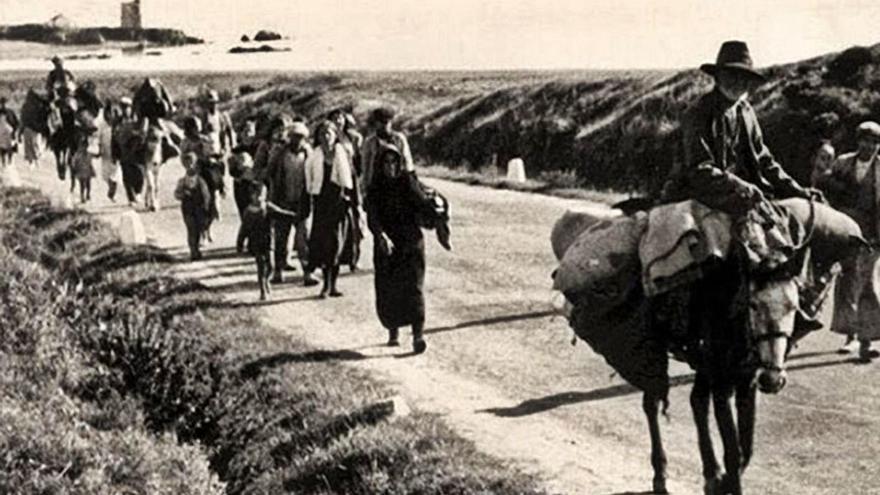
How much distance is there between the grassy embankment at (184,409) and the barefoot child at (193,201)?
6.29 feet

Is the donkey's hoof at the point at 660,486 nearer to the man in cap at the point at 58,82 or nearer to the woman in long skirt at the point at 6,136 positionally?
the man in cap at the point at 58,82

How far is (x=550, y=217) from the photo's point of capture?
21328 mm

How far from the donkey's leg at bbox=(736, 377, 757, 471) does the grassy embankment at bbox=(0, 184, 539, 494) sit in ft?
4.65

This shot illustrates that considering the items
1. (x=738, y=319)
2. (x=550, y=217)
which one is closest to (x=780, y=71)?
(x=550, y=217)

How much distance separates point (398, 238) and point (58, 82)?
15963 millimetres

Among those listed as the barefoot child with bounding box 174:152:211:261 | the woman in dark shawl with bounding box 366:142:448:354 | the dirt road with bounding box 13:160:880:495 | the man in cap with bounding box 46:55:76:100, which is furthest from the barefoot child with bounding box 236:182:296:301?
the man in cap with bounding box 46:55:76:100

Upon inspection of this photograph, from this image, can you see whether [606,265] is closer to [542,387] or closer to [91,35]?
[542,387]

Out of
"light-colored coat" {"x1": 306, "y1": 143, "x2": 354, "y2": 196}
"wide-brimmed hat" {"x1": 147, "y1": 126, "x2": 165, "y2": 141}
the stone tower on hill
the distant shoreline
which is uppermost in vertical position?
the stone tower on hill

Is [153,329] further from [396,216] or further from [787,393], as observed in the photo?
[787,393]

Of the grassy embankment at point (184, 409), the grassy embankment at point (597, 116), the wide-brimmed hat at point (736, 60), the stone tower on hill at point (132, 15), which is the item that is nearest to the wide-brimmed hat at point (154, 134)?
the grassy embankment at point (597, 116)

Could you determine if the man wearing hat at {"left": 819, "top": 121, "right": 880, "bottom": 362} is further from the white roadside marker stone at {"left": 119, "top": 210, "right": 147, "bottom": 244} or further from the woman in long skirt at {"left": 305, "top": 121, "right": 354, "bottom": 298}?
the white roadside marker stone at {"left": 119, "top": 210, "right": 147, "bottom": 244}

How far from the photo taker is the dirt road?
29.4 ft

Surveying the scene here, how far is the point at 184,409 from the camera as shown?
11.9 m

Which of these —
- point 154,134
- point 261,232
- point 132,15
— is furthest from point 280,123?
point 132,15
